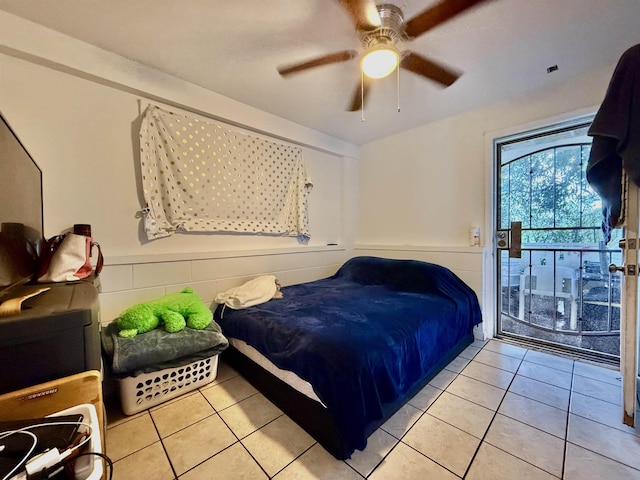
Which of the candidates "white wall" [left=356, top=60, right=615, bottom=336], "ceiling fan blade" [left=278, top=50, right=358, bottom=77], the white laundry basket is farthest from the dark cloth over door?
the white laundry basket

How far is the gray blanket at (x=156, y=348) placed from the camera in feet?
4.97

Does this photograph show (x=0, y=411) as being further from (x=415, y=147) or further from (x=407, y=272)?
(x=415, y=147)

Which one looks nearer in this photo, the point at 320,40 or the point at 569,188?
the point at 320,40

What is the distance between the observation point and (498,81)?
2.21 m

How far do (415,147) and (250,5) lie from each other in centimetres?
231

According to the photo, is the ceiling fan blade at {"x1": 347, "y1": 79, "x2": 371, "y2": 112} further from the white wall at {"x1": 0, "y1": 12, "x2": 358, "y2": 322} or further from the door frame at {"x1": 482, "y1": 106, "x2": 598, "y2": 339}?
the door frame at {"x1": 482, "y1": 106, "x2": 598, "y2": 339}

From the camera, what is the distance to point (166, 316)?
1750 millimetres

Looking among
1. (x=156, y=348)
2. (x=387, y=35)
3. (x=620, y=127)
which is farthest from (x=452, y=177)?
(x=156, y=348)

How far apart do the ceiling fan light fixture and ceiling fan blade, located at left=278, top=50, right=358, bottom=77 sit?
0.29 metres

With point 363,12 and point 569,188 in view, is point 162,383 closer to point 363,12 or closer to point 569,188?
point 363,12

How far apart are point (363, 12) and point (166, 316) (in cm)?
219

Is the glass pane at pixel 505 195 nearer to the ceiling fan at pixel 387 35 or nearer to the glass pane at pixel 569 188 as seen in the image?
the glass pane at pixel 569 188

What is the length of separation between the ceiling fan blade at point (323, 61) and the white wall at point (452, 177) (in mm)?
1651

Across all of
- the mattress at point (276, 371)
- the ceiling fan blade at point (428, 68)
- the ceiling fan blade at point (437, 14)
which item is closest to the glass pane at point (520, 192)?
the ceiling fan blade at point (428, 68)
